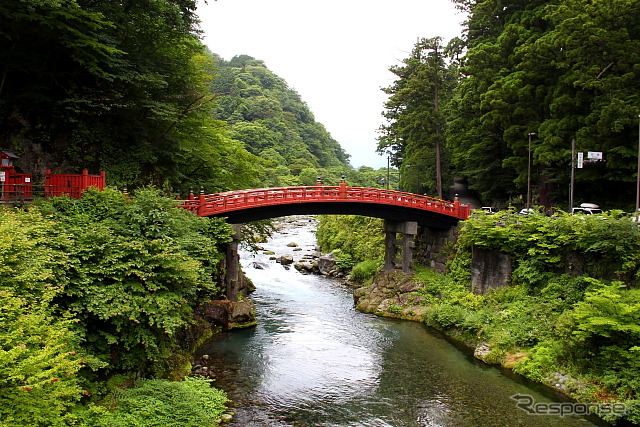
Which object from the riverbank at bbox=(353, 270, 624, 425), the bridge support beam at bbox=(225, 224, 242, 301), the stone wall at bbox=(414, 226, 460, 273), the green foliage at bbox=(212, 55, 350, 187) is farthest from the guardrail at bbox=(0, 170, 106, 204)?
the green foliage at bbox=(212, 55, 350, 187)

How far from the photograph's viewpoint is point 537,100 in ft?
103

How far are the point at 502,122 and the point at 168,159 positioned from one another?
22.5 metres

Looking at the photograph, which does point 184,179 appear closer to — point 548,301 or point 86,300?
point 86,300

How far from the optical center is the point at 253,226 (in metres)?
30.8

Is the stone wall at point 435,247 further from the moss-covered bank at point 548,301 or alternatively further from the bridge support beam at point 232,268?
the bridge support beam at point 232,268

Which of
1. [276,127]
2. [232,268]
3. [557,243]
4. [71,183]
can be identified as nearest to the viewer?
[71,183]

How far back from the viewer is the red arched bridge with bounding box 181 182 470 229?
2408cm

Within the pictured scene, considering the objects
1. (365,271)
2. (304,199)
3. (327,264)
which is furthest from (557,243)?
(327,264)

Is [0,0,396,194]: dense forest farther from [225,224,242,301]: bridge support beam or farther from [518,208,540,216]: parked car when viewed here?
[518,208,540,216]: parked car

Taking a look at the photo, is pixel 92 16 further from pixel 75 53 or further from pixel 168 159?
pixel 168 159

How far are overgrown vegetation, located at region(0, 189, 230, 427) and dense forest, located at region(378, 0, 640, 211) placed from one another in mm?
22942

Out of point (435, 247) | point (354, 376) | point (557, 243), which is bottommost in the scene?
point (354, 376)

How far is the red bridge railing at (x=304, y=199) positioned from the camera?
23.6 metres

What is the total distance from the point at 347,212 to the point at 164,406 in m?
17.7
